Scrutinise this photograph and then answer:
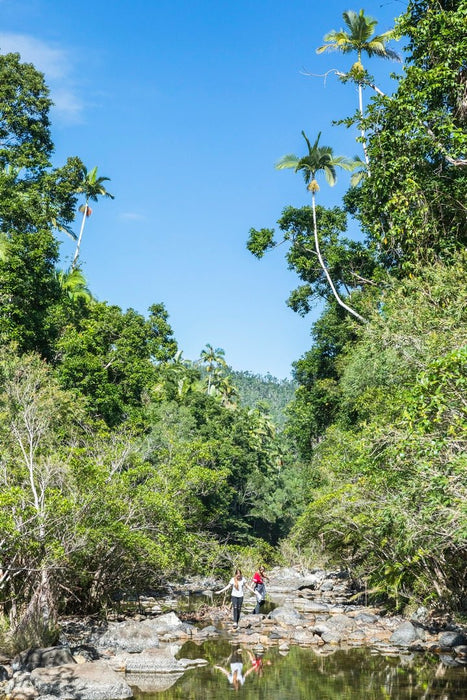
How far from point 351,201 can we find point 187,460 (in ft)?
50.3

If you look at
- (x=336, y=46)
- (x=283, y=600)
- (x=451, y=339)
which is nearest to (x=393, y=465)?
(x=451, y=339)

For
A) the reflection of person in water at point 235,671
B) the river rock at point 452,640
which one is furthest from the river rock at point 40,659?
the river rock at point 452,640

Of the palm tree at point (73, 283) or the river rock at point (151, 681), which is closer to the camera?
the river rock at point (151, 681)

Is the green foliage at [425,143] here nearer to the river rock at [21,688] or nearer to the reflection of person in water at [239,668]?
the reflection of person in water at [239,668]

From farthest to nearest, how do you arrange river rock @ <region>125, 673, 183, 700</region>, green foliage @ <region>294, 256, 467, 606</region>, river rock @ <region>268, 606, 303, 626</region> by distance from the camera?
river rock @ <region>268, 606, 303, 626</region>, river rock @ <region>125, 673, 183, 700</region>, green foliage @ <region>294, 256, 467, 606</region>

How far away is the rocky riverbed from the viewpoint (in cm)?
1143

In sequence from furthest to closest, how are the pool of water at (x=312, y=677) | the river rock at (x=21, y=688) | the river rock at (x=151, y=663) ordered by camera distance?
the river rock at (x=151, y=663) < the pool of water at (x=312, y=677) < the river rock at (x=21, y=688)

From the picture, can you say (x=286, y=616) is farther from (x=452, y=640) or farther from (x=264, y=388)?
(x=264, y=388)

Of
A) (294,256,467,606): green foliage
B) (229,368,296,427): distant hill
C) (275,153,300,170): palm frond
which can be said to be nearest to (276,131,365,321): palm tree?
(275,153,300,170): palm frond

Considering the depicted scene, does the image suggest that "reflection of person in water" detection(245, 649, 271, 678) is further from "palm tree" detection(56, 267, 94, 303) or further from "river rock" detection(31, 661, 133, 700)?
"palm tree" detection(56, 267, 94, 303)

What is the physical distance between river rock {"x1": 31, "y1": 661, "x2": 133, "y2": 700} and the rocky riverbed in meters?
0.02

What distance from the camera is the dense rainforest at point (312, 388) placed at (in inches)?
509

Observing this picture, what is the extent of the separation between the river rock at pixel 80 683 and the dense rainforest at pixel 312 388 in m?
1.86

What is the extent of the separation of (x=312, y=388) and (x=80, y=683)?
2434 cm
